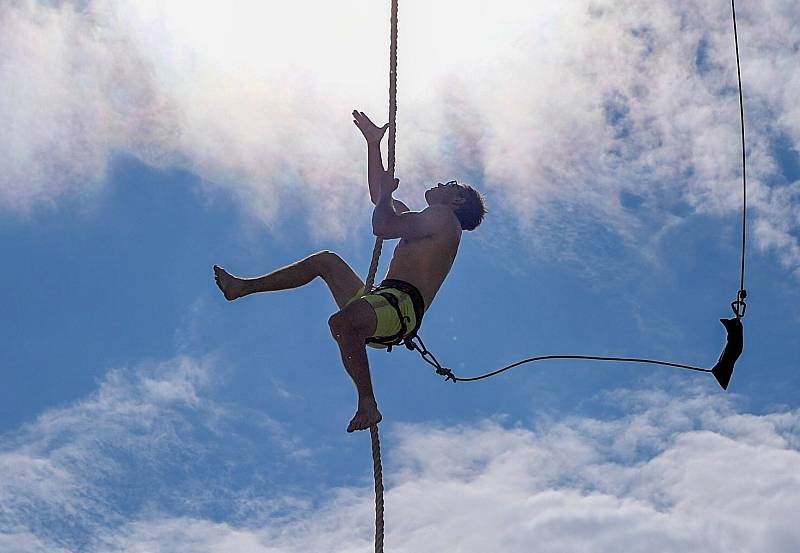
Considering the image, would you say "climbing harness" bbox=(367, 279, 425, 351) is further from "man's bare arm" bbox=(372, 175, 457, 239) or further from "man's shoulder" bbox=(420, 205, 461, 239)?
"man's shoulder" bbox=(420, 205, 461, 239)

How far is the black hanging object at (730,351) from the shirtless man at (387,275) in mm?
2059

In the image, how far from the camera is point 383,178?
24.5 feet

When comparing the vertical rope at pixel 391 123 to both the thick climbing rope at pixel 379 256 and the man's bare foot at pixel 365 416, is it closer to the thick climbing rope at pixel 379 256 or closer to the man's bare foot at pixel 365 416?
the thick climbing rope at pixel 379 256

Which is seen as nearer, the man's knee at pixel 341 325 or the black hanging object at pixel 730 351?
the man's knee at pixel 341 325

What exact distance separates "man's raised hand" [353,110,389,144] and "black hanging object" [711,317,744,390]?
2925 millimetres

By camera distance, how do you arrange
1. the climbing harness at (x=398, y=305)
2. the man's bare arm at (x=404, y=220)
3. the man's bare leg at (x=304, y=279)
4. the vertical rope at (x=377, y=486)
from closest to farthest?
the vertical rope at (x=377, y=486) < the man's bare arm at (x=404, y=220) < the climbing harness at (x=398, y=305) < the man's bare leg at (x=304, y=279)

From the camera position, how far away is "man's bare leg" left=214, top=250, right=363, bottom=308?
311 inches

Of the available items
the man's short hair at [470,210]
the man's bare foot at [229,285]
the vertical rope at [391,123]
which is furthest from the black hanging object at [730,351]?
the man's bare foot at [229,285]

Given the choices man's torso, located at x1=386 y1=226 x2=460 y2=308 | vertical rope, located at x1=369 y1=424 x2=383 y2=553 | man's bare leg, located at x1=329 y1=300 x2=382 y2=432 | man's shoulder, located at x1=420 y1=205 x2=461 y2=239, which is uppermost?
man's shoulder, located at x1=420 y1=205 x2=461 y2=239

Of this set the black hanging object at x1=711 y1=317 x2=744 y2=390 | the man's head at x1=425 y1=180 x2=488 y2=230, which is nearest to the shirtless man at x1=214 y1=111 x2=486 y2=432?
the man's head at x1=425 y1=180 x2=488 y2=230

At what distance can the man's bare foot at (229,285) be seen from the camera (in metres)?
7.94

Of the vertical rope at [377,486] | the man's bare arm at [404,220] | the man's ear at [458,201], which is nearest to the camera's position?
the vertical rope at [377,486]

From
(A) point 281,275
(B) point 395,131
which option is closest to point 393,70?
(B) point 395,131

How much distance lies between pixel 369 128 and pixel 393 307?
126 centimetres
